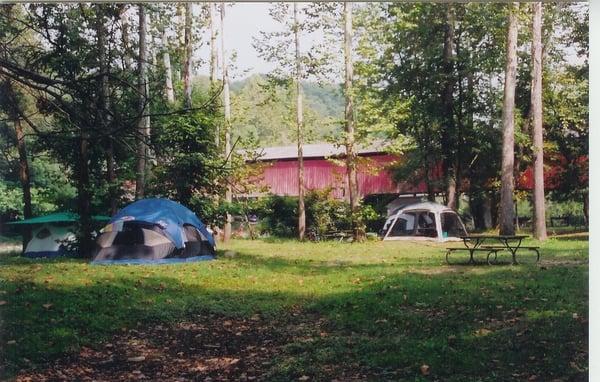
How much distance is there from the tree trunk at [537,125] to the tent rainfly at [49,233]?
3846mm

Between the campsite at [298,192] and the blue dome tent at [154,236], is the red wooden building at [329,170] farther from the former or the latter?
the blue dome tent at [154,236]

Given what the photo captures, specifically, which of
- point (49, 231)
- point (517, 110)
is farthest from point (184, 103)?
point (517, 110)

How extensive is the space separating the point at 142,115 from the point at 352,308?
81.3 inches

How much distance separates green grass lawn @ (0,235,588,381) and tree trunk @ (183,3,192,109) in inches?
60.4

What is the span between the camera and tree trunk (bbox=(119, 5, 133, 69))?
4.17 m

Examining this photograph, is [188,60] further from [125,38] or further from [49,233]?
[49,233]

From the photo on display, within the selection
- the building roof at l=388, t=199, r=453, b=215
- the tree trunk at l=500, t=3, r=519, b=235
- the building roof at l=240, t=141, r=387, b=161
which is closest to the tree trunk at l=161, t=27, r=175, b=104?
the building roof at l=240, t=141, r=387, b=161

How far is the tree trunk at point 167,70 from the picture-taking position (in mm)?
4207

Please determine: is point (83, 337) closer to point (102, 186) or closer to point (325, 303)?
point (102, 186)

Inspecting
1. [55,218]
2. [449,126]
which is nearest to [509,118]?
[449,126]

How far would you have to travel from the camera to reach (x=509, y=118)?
4.48 meters

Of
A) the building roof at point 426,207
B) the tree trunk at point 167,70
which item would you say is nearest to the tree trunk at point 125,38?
the tree trunk at point 167,70

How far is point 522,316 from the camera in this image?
3.80m

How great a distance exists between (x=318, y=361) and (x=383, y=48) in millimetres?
2771
